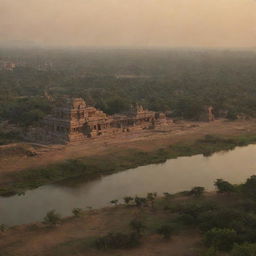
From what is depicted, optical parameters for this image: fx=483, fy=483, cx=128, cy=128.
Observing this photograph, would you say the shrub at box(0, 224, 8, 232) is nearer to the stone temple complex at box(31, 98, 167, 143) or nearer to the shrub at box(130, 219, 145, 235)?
the shrub at box(130, 219, 145, 235)

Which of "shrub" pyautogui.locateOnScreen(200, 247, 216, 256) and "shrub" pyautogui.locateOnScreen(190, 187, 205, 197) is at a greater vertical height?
"shrub" pyautogui.locateOnScreen(200, 247, 216, 256)

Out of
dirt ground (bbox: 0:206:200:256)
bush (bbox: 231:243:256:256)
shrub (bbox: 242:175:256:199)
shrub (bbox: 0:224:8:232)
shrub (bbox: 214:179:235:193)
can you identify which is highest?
bush (bbox: 231:243:256:256)

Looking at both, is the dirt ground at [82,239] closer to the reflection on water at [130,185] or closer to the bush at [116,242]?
the bush at [116,242]

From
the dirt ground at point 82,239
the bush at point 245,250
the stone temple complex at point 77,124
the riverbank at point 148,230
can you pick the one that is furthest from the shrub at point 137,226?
the stone temple complex at point 77,124

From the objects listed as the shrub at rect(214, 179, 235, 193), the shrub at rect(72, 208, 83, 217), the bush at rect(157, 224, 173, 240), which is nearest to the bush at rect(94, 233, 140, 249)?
the bush at rect(157, 224, 173, 240)

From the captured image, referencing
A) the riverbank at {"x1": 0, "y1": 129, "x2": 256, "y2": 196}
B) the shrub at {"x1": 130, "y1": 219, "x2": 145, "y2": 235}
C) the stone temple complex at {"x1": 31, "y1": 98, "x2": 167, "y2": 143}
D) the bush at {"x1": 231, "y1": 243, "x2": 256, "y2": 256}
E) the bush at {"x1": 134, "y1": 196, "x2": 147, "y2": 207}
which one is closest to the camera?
the bush at {"x1": 231, "y1": 243, "x2": 256, "y2": 256}

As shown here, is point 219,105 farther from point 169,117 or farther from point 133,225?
point 133,225

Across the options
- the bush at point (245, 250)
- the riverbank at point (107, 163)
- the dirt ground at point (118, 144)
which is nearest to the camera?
the bush at point (245, 250)
